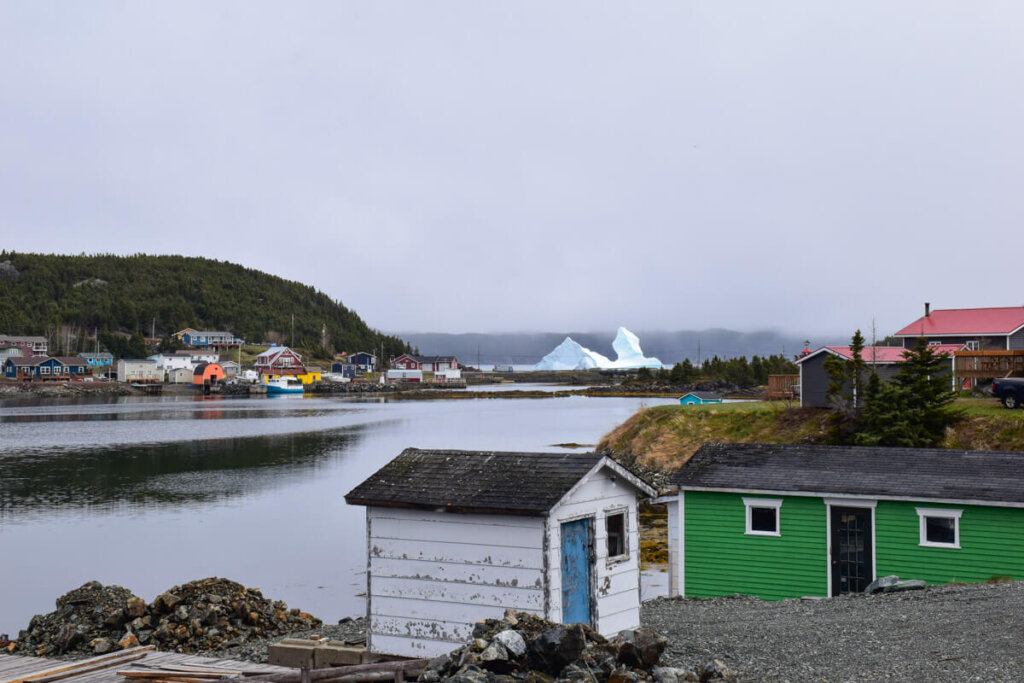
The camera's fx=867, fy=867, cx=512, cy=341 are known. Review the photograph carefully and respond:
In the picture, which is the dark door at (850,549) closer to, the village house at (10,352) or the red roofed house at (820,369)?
the red roofed house at (820,369)

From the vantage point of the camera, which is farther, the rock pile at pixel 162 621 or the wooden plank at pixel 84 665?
the rock pile at pixel 162 621

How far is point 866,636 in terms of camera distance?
1382 cm

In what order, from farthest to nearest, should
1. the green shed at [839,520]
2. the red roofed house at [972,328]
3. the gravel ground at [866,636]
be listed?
the red roofed house at [972,328], the green shed at [839,520], the gravel ground at [866,636]

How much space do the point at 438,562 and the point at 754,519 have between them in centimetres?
966

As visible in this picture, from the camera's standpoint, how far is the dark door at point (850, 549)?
63.9 ft

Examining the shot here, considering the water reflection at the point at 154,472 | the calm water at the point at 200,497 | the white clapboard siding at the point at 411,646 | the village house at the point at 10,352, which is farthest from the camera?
the village house at the point at 10,352

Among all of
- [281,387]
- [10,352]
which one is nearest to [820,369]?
[281,387]

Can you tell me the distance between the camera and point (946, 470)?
19.5 metres

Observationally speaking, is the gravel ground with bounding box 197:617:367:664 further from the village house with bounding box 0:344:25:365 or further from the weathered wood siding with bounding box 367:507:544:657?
the village house with bounding box 0:344:25:365

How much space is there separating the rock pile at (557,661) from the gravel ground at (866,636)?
1.64m

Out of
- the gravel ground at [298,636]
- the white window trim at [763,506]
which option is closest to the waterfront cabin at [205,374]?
the gravel ground at [298,636]

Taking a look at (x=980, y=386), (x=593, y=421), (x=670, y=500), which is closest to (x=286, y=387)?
(x=593, y=421)

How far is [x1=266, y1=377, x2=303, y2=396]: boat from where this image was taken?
18662cm

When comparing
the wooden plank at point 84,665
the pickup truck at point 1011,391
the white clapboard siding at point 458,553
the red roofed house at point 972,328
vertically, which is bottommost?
the wooden plank at point 84,665
